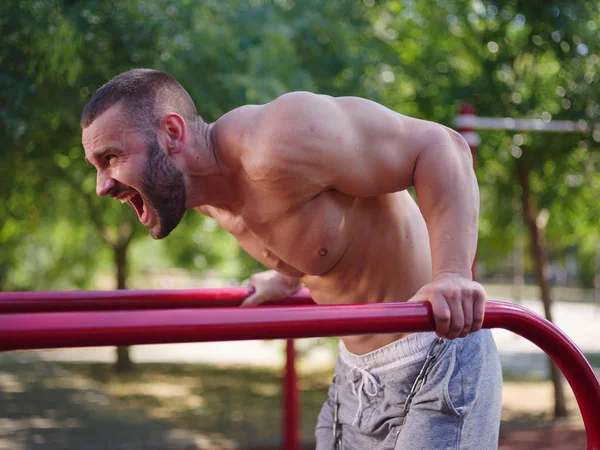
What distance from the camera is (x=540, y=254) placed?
7.52 meters

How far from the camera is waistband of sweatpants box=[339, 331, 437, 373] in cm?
174

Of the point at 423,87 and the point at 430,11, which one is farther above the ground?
the point at 430,11

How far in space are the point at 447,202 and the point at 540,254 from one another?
6303 millimetres

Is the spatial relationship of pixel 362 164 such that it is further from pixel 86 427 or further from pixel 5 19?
pixel 86 427

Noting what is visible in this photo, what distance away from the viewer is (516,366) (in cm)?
1037

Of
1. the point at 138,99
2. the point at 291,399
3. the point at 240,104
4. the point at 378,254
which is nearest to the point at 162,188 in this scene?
Answer: the point at 138,99

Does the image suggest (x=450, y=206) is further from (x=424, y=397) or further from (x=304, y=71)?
(x=304, y=71)

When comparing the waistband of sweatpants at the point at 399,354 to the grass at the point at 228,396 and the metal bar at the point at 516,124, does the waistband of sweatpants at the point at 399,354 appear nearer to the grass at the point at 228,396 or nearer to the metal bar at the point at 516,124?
the metal bar at the point at 516,124

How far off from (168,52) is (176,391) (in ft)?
15.6

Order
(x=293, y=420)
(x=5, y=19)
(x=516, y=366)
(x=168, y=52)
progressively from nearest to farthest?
(x=5, y=19) → (x=293, y=420) → (x=168, y=52) → (x=516, y=366)

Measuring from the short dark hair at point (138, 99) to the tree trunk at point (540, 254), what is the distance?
20.0ft

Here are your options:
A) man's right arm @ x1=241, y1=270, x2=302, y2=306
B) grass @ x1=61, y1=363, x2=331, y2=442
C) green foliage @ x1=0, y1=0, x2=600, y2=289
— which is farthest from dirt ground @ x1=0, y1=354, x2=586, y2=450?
man's right arm @ x1=241, y1=270, x2=302, y2=306

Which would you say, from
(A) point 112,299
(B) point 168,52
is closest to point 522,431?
(B) point 168,52

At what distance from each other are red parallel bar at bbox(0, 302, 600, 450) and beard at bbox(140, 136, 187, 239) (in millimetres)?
549
